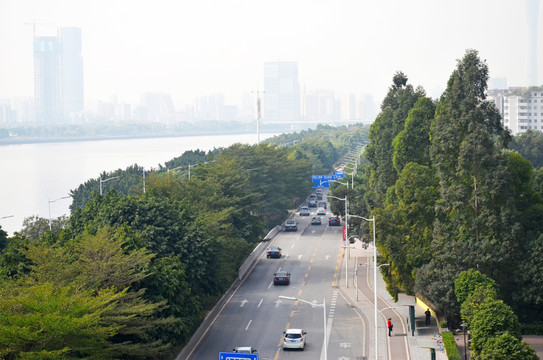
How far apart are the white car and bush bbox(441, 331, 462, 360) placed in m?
7.25

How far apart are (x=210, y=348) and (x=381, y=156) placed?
1055 inches

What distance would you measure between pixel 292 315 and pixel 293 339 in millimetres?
7596

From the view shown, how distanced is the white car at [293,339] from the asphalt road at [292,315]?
31 cm

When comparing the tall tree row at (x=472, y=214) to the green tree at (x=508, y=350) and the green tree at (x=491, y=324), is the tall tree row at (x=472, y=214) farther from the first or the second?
the green tree at (x=508, y=350)

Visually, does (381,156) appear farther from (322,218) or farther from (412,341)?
(322,218)

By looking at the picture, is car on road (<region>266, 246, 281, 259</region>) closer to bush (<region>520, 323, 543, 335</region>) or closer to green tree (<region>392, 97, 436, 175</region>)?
green tree (<region>392, 97, 436, 175</region>)

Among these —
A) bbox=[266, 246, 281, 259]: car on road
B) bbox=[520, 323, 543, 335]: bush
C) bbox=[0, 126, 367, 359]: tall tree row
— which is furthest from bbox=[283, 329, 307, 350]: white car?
bbox=[266, 246, 281, 259]: car on road

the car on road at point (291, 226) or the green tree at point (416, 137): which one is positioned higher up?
the green tree at point (416, 137)

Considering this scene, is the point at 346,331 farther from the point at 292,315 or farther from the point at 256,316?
the point at 256,316

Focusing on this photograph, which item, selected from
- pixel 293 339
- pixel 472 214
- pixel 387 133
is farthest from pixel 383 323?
pixel 387 133

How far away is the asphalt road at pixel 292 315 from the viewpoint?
3969cm

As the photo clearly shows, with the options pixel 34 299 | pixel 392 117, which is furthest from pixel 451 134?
pixel 34 299

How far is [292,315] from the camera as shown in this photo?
153ft

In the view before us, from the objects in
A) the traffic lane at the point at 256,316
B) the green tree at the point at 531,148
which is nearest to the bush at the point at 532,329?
the traffic lane at the point at 256,316
